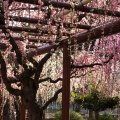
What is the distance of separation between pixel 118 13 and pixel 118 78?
3.38m

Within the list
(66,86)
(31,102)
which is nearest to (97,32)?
(66,86)

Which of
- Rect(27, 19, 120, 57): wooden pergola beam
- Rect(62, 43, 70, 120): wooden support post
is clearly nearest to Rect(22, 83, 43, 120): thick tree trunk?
Rect(62, 43, 70, 120): wooden support post

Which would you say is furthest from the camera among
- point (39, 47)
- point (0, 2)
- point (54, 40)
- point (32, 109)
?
point (39, 47)

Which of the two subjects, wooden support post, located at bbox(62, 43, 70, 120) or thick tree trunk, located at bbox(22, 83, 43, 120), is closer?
thick tree trunk, located at bbox(22, 83, 43, 120)

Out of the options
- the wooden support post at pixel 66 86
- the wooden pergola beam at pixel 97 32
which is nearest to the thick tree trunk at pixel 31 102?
the wooden support post at pixel 66 86

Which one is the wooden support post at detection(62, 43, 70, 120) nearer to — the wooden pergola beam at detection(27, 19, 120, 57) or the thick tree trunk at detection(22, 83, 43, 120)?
the wooden pergola beam at detection(27, 19, 120, 57)

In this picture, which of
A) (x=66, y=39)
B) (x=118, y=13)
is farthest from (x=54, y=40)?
(x=118, y=13)

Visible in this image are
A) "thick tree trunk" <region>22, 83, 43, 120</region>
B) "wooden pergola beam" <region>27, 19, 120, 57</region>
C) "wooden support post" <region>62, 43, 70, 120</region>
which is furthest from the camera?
"wooden support post" <region>62, 43, 70, 120</region>

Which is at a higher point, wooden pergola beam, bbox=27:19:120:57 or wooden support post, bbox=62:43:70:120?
wooden pergola beam, bbox=27:19:120:57

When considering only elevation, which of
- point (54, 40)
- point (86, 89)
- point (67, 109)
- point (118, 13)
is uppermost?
point (118, 13)

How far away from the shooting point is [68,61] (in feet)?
13.1

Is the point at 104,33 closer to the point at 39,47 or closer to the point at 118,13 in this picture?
the point at 118,13

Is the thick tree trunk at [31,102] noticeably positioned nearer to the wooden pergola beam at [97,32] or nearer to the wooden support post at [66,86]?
the wooden support post at [66,86]

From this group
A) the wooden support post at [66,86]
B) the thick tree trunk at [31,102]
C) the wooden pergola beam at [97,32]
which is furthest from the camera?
the wooden support post at [66,86]
